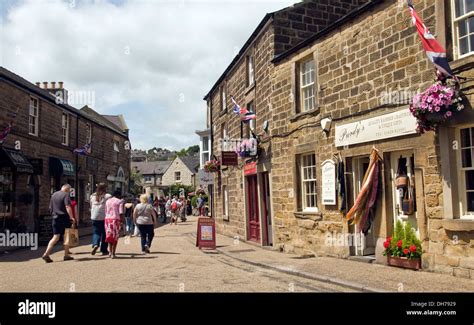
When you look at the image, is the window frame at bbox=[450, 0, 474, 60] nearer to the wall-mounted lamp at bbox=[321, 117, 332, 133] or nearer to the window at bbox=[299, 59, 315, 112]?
the wall-mounted lamp at bbox=[321, 117, 332, 133]

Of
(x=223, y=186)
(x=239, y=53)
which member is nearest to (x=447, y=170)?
(x=239, y=53)

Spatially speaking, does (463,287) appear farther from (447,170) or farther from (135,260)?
(135,260)

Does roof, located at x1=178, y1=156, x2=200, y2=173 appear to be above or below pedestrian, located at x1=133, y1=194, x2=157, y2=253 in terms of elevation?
above

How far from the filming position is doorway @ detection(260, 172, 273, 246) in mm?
14562

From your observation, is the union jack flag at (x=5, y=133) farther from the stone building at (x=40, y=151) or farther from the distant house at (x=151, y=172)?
the distant house at (x=151, y=172)

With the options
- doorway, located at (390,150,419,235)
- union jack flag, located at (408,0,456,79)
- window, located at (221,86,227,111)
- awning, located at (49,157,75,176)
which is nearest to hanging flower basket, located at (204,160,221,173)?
window, located at (221,86,227,111)

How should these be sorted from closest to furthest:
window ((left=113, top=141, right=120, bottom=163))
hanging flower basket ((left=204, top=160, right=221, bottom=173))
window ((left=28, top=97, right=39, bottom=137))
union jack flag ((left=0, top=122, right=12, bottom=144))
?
union jack flag ((left=0, top=122, right=12, bottom=144)), window ((left=28, top=97, right=39, bottom=137)), hanging flower basket ((left=204, top=160, right=221, bottom=173)), window ((left=113, top=141, right=120, bottom=163))

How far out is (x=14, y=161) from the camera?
53.2 ft

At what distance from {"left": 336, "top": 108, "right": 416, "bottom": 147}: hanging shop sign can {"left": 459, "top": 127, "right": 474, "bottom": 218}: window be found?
3.19 ft

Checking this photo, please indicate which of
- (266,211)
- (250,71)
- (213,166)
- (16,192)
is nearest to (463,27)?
(266,211)

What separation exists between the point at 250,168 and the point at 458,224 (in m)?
8.88

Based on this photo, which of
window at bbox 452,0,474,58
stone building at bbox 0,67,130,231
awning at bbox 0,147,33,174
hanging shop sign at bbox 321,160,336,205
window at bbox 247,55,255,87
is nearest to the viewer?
window at bbox 452,0,474,58

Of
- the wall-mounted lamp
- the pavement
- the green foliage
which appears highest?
the wall-mounted lamp

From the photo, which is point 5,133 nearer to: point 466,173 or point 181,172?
point 466,173
